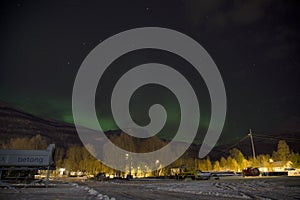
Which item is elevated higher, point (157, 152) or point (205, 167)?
point (157, 152)

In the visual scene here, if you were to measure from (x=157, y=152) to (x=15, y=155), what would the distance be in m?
124

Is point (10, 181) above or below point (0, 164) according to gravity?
below

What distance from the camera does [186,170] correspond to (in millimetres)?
41062

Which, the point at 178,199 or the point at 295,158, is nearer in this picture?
the point at 178,199

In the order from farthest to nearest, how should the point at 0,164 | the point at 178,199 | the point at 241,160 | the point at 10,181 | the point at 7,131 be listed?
the point at 7,131, the point at 241,160, the point at 10,181, the point at 0,164, the point at 178,199

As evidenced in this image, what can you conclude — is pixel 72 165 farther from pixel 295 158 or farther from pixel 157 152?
pixel 295 158

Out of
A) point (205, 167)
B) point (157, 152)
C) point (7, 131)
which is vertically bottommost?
point (205, 167)

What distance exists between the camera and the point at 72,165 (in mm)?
123438

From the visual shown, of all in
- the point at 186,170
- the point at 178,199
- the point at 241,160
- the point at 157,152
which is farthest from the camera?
the point at 157,152

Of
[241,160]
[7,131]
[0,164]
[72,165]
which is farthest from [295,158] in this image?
[7,131]

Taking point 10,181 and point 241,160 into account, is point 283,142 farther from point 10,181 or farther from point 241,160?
point 10,181

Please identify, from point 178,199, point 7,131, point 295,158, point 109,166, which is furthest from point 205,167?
point 7,131

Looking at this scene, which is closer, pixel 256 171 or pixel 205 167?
pixel 256 171

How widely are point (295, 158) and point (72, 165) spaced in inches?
4003
